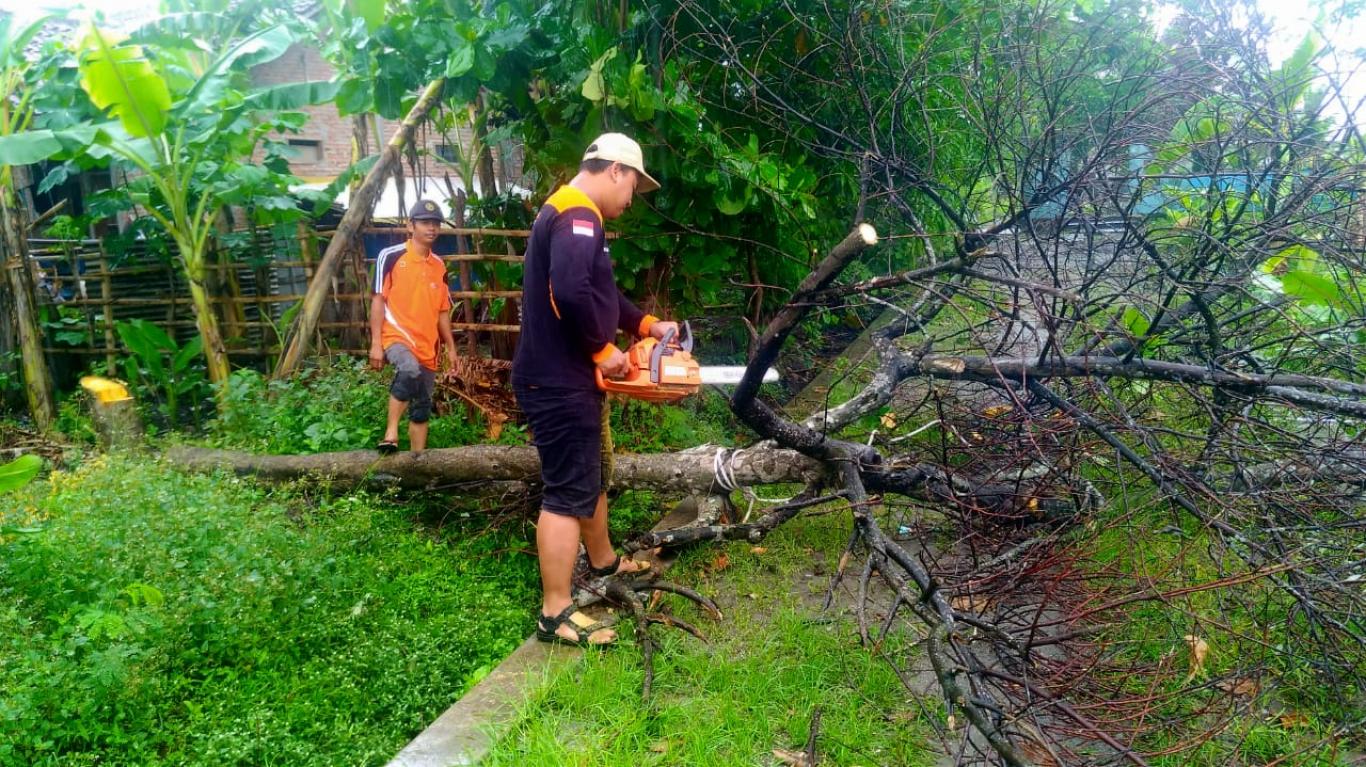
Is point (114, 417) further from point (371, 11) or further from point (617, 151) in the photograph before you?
point (617, 151)

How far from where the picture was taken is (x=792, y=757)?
107 inches

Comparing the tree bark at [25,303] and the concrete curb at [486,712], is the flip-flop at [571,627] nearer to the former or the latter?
the concrete curb at [486,712]

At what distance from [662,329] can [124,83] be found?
4.47 metres

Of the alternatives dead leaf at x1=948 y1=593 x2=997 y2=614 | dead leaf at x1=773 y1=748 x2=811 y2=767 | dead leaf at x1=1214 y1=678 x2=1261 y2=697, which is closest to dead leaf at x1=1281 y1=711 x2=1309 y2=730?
dead leaf at x1=1214 y1=678 x2=1261 y2=697

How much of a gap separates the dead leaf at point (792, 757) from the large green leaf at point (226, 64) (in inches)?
225

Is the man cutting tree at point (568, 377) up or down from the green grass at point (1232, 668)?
up

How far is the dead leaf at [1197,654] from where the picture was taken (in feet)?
10.2

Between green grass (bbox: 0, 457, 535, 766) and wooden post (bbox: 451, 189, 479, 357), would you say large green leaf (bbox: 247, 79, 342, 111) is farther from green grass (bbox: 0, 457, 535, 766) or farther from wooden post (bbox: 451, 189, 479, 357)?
green grass (bbox: 0, 457, 535, 766)

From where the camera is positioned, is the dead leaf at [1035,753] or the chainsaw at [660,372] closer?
the dead leaf at [1035,753]

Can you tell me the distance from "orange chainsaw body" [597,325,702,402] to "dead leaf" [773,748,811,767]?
1352mm

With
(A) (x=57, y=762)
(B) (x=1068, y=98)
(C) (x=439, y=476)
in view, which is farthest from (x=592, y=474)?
(B) (x=1068, y=98)

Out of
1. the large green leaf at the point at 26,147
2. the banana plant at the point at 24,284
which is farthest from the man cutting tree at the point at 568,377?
the banana plant at the point at 24,284

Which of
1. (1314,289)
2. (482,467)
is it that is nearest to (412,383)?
(482,467)

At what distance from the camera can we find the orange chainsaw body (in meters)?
3.38
